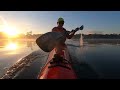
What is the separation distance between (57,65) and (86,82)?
9.69ft

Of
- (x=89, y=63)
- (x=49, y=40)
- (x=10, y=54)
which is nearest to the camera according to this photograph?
(x=49, y=40)

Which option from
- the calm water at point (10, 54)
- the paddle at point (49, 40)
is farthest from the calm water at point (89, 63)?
the paddle at point (49, 40)

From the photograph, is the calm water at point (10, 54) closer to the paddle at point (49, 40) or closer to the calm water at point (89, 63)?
the calm water at point (89, 63)

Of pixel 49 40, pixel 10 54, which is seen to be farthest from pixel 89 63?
pixel 10 54

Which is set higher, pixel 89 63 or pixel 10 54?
pixel 89 63

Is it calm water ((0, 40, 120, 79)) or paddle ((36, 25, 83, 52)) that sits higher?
paddle ((36, 25, 83, 52))

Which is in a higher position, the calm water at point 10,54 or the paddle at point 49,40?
the paddle at point 49,40

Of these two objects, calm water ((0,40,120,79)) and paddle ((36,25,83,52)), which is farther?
calm water ((0,40,120,79))

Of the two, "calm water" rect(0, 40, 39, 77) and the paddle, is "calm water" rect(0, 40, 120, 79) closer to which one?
"calm water" rect(0, 40, 39, 77)

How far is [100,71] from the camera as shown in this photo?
11.4 m

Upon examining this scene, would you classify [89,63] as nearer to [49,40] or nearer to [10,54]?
[49,40]

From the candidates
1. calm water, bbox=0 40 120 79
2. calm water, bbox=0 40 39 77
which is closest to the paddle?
calm water, bbox=0 40 120 79
